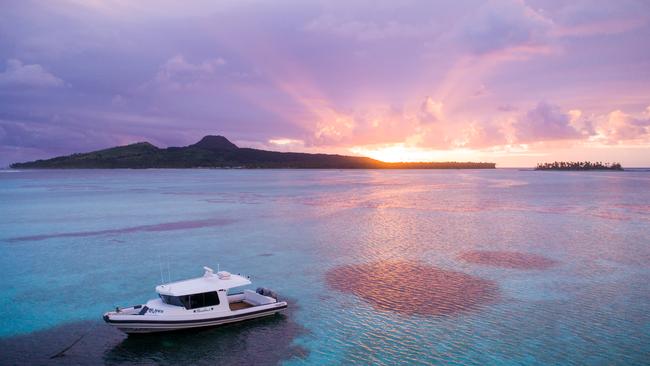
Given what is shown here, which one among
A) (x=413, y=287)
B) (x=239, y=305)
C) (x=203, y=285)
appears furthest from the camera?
(x=413, y=287)

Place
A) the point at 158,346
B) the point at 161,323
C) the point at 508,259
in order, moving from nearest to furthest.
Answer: the point at 158,346 < the point at 161,323 < the point at 508,259

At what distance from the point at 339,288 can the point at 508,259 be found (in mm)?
16299

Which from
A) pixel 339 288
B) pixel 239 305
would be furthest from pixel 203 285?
pixel 339 288

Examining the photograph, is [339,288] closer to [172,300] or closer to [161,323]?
[172,300]

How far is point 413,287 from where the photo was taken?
30.0m

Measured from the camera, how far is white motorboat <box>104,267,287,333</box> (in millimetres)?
21812

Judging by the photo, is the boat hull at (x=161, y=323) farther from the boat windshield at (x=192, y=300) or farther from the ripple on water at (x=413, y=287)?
the ripple on water at (x=413, y=287)

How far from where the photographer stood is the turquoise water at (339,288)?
20.9 meters

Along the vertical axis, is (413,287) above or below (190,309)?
below

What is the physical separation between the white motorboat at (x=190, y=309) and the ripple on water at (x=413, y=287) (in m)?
6.61

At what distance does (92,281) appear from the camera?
32250 millimetres

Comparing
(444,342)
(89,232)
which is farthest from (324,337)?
(89,232)

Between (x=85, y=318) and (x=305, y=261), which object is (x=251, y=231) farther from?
(x=85, y=318)

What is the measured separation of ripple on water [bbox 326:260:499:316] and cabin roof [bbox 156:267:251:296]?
818cm
